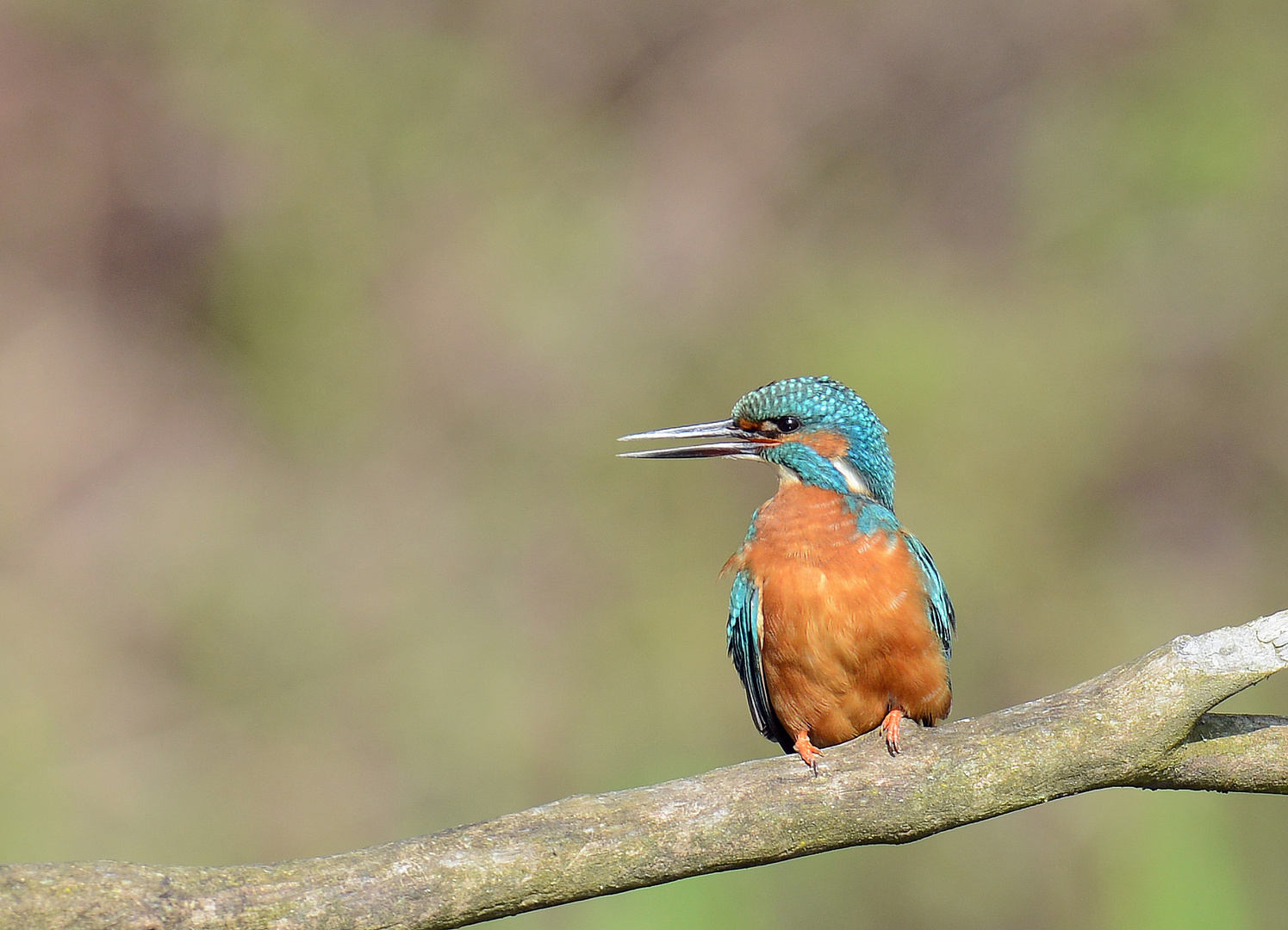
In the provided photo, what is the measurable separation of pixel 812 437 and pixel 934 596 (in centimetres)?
48

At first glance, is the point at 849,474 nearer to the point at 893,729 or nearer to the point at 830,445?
the point at 830,445

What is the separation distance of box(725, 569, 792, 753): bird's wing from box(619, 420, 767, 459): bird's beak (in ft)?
0.99

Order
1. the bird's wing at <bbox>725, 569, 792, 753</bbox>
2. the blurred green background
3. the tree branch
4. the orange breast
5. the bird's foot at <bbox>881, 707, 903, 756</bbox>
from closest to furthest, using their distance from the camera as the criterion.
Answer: the tree branch → the bird's foot at <bbox>881, 707, 903, 756</bbox> → the orange breast → the bird's wing at <bbox>725, 569, 792, 753</bbox> → the blurred green background

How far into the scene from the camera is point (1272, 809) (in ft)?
16.2

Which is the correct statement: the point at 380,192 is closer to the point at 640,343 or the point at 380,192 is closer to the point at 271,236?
the point at 271,236

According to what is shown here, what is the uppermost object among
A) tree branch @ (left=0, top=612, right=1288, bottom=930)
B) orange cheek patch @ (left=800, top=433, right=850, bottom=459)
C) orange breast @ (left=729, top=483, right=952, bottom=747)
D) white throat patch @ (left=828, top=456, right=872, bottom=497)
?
orange cheek patch @ (left=800, top=433, right=850, bottom=459)

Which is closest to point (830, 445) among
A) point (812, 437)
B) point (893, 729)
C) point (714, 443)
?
point (812, 437)

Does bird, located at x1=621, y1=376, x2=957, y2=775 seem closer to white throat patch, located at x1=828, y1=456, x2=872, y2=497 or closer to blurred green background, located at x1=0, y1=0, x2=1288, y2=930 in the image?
white throat patch, located at x1=828, y1=456, x2=872, y2=497

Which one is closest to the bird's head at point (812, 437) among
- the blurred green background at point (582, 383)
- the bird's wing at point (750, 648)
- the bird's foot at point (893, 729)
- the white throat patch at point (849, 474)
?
the white throat patch at point (849, 474)

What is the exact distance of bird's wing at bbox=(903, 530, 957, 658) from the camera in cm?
290

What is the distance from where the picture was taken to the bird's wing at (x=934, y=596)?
9.51 ft

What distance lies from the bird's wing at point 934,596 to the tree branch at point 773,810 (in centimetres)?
67

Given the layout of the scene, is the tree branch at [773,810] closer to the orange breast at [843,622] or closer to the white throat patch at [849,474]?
the orange breast at [843,622]

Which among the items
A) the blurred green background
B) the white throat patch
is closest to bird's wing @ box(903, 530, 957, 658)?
the white throat patch
